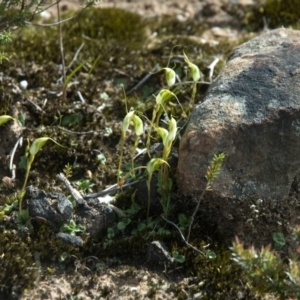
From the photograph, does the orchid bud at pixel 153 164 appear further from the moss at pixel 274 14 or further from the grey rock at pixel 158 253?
the moss at pixel 274 14

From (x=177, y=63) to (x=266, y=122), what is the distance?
1.52 meters

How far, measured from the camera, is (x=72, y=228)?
4.06 metres

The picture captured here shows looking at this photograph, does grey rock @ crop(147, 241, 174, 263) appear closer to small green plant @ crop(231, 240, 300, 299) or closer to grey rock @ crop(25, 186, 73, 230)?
Result: grey rock @ crop(25, 186, 73, 230)

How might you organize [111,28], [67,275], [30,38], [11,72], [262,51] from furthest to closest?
1. [111,28]
2. [30,38]
3. [11,72]
4. [262,51]
5. [67,275]

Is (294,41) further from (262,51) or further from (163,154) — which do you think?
(163,154)

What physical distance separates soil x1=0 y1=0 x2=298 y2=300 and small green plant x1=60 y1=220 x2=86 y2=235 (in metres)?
0.05

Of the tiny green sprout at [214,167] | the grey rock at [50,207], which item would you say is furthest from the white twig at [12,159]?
the tiny green sprout at [214,167]

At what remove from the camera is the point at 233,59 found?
15.2 ft

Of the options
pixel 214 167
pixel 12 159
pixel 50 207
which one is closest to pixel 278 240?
pixel 214 167

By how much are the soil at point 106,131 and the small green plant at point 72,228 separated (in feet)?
0.15

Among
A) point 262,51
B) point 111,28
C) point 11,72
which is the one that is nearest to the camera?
point 262,51

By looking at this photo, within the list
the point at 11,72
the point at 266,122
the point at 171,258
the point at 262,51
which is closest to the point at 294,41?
the point at 262,51

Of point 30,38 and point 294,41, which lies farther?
point 30,38

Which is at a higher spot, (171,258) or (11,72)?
(11,72)
